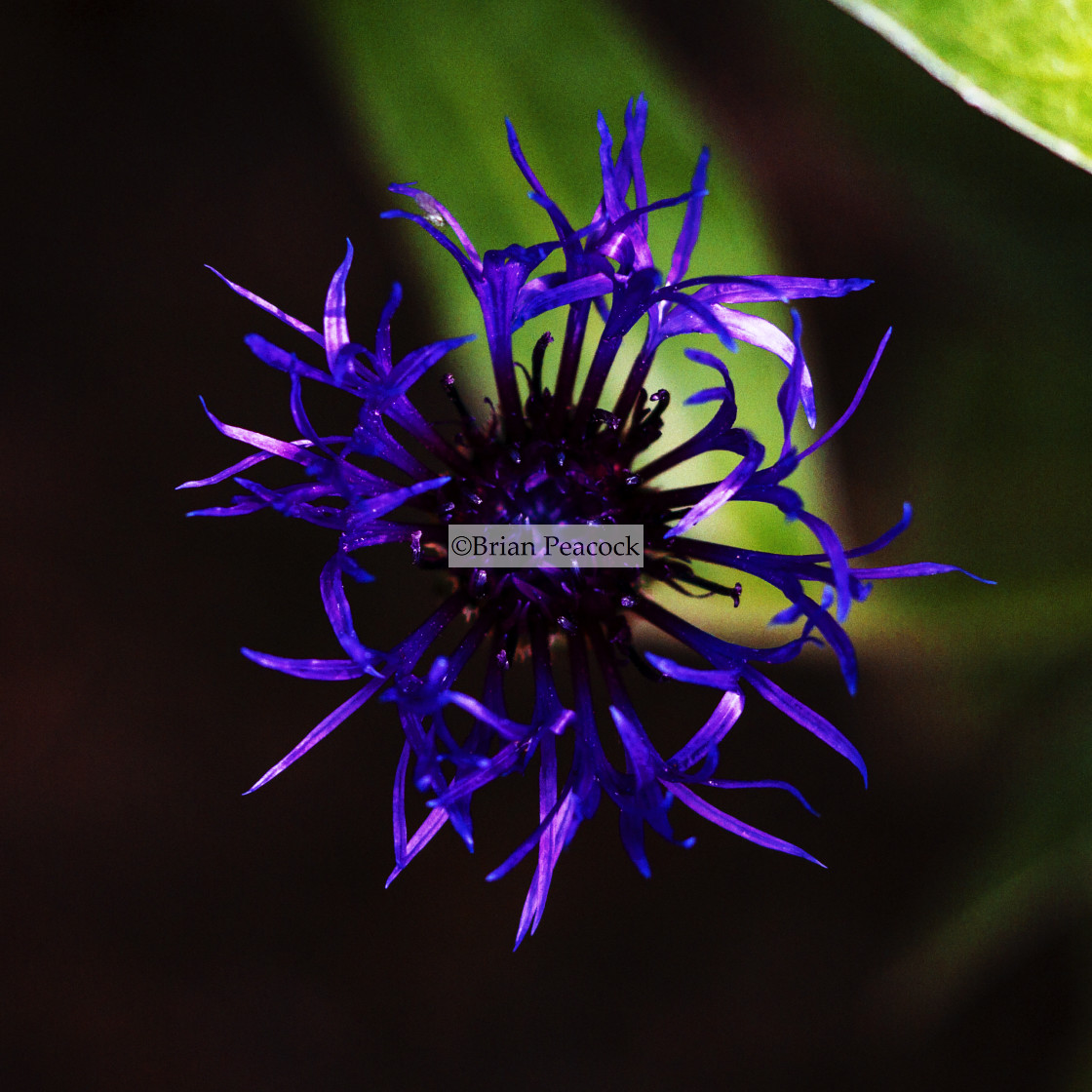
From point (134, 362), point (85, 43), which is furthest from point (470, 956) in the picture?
point (85, 43)

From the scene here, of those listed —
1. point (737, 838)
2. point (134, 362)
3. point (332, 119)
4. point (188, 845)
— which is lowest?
point (188, 845)

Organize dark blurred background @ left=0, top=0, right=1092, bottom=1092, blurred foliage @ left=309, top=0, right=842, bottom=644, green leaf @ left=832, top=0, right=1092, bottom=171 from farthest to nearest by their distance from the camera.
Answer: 1. dark blurred background @ left=0, top=0, right=1092, bottom=1092
2. blurred foliage @ left=309, top=0, right=842, bottom=644
3. green leaf @ left=832, top=0, right=1092, bottom=171

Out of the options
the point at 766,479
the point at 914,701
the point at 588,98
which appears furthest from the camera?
the point at 914,701

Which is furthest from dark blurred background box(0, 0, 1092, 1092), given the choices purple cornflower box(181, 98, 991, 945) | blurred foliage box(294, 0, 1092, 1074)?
purple cornflower box(181, 98, 991, 945)

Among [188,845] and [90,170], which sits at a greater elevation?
[90,170]

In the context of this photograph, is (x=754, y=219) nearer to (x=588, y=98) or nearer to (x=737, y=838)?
(x=588, y=98)

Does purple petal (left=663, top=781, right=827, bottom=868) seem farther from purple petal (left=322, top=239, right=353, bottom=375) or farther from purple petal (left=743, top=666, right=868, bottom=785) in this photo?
purple petal (left=322, top=239, right=353, bottom=375)

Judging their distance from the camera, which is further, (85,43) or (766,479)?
(85,43)
